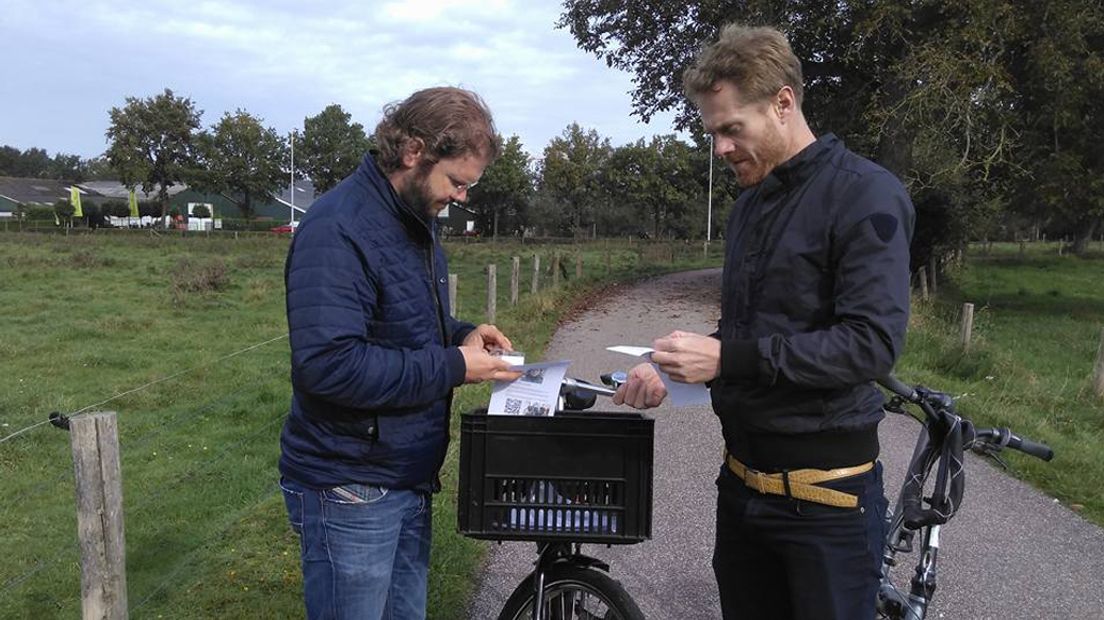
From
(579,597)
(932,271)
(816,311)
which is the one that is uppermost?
(816,311)

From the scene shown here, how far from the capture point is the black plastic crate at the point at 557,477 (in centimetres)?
238

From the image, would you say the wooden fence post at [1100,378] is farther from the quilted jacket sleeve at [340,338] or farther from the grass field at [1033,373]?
the quilted jacket sleeve at [340,338]

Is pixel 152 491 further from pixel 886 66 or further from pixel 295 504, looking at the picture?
pixel 886 66

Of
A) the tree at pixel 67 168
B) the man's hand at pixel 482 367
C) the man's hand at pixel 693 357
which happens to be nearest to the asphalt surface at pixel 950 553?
the man's hand at pixel 482 367

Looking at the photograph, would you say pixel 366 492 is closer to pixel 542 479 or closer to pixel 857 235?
pixel 542 479

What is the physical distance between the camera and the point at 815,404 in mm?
2129

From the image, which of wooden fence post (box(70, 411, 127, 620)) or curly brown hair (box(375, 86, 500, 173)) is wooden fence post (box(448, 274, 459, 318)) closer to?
curly brown hair (box(375, 86, 500, 173))

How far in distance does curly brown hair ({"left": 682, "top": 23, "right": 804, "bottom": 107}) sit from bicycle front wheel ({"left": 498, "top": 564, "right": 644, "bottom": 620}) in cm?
163

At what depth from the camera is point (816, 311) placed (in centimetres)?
212

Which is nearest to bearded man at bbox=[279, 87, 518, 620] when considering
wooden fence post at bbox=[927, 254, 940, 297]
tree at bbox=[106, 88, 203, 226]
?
wooden fence post at bbox=[927, 254, 940, 297]

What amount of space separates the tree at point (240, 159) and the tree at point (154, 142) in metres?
1.41

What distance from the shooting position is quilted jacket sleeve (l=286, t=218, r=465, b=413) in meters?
2.14

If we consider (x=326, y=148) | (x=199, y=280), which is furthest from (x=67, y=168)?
(x=199, y=280)

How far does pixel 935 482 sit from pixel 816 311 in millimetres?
1220
